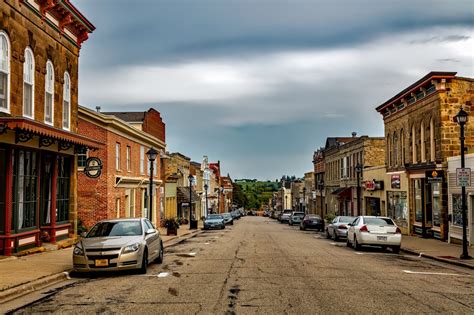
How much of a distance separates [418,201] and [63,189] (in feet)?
67.0

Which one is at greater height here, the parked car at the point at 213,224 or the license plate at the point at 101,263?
the license plate at the point at 101,263

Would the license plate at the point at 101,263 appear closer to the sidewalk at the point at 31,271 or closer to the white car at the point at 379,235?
the sidewalk at the point at 31,271

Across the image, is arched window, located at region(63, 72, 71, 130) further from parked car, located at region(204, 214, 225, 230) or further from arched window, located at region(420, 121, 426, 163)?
parked car, located at region(204, 214, 225, 230)

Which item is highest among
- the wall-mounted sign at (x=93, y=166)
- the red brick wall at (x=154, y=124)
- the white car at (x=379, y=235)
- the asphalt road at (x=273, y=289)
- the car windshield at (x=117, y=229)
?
the red brick wall at (x=154, y=124)

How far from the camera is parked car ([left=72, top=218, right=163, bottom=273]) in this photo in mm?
13875

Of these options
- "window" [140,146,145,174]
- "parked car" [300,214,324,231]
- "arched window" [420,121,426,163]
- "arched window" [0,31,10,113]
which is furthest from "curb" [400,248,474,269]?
"window" [140,146,145,174]

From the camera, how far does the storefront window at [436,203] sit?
28.5 meters

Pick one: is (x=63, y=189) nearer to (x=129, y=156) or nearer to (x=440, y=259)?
(x=129, y=156)

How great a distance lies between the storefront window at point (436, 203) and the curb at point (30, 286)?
20.6 metres

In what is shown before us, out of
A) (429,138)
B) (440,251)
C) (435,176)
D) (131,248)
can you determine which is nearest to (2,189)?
(131,248)

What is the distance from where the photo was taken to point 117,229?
1560 cm

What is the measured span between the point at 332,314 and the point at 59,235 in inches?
624

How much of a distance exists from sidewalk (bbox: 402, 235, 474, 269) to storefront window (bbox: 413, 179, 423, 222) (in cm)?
423

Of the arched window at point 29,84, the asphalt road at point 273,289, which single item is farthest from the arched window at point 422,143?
the arched window at point 29,84
